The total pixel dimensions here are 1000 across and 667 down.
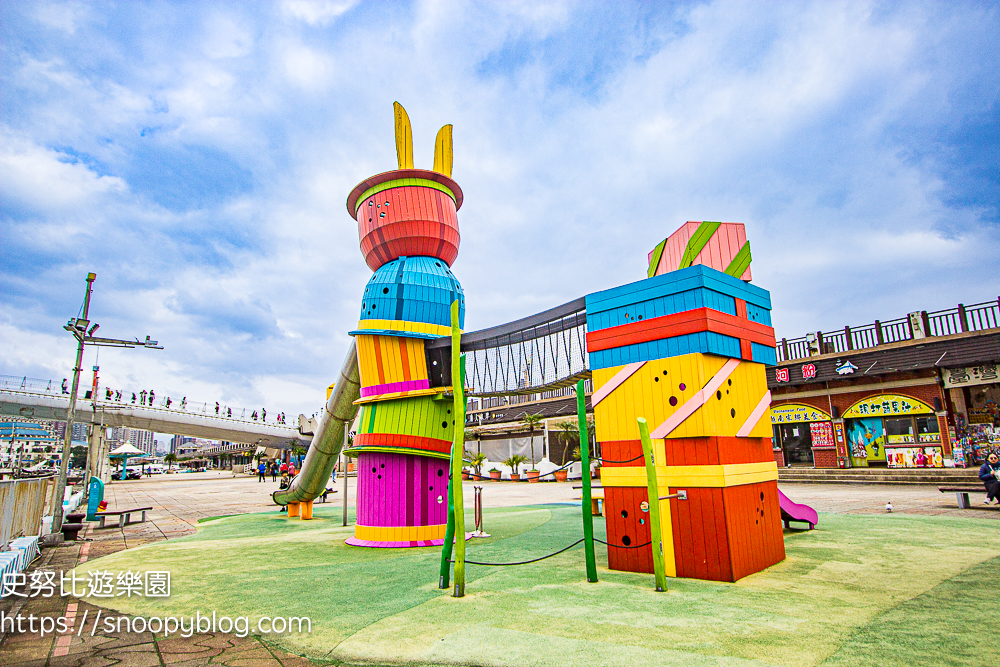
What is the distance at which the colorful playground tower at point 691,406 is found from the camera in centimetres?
710

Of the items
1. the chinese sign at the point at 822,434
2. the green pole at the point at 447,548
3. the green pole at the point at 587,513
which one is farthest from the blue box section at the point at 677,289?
the chinese sign at the point at 822,434

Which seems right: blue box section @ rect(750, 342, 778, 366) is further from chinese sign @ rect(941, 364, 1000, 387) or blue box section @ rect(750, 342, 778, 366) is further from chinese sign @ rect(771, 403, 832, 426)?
chinese sign @ rect(771, 403, 832, 426)

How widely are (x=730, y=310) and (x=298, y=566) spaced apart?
26.1ft

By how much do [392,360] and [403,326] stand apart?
77 cm

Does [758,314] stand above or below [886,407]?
above

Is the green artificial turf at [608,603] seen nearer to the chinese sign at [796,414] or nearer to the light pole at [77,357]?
the light pole at [77,357]

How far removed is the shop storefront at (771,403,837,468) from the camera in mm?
27547

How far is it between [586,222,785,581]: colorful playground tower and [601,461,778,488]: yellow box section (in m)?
0.01

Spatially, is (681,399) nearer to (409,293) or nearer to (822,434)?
(409,293)

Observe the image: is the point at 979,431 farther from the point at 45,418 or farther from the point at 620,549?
the point at 45,418

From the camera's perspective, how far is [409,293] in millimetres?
11602

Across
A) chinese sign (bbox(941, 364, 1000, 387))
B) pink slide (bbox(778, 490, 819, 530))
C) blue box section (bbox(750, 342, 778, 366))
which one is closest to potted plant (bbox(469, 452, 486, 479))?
chinese sign (bbox(941, 364, 1000, 387))

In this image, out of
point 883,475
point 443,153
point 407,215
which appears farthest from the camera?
point 883,475

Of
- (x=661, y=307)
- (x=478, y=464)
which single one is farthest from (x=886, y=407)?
(x=478, y=464)
